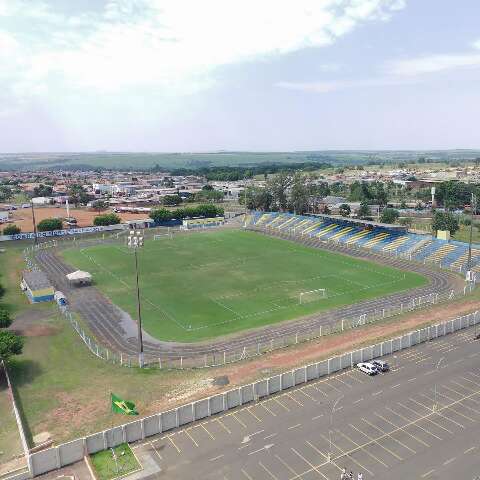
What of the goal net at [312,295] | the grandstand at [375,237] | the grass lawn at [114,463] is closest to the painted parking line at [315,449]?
the grass lawn at [114,463]

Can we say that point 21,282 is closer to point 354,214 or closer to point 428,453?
point 428,453

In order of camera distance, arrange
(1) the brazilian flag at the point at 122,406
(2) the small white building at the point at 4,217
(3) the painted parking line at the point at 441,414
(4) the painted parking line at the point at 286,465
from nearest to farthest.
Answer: (4) the painted parking line at the point at 286,465, (3) the painted parking line at the point at 441,414, (1) the brazilian flag at the point at 122,406, (2) the small white building at the point at 4,217

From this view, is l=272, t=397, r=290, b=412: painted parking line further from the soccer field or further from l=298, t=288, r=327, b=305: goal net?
l=298, t=288, r=327, b=305: goal net

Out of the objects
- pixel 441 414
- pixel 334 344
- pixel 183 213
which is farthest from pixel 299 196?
pixel 441 414

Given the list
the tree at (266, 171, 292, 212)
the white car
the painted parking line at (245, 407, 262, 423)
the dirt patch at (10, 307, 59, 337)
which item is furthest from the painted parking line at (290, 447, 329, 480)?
the tree at (266, 171, 292, 212)

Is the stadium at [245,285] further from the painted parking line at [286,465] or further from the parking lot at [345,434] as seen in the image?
the painted parking line at [286,465]

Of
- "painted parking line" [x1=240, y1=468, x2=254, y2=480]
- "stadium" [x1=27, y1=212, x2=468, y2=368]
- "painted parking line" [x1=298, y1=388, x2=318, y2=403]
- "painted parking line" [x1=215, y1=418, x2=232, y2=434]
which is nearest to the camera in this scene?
"painted parking line" [x1=240, y1=468, x2=254, y2=480]
